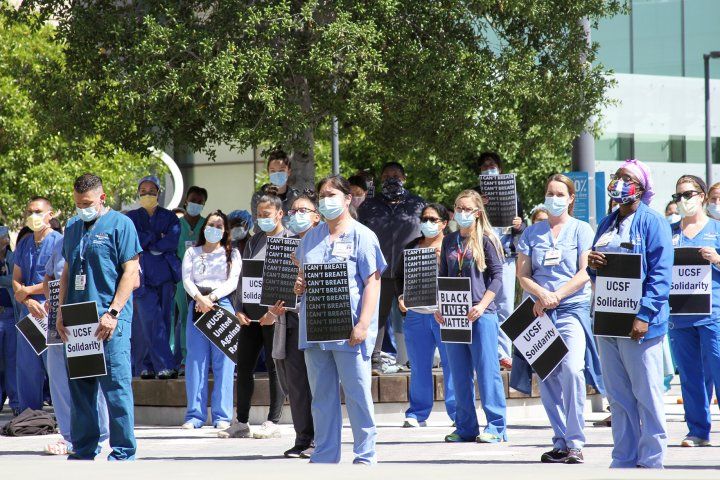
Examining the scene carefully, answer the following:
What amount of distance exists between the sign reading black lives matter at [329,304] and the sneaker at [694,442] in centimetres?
310

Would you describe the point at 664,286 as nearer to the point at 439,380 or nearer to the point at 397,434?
the point at 397,434

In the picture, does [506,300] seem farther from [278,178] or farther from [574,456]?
[574,456]

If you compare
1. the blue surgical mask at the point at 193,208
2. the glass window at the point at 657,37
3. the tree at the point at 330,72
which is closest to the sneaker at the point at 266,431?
the tree at the point at 330,72

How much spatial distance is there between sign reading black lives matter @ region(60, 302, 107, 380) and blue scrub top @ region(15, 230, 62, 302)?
2.74 metres

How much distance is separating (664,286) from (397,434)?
397 cm

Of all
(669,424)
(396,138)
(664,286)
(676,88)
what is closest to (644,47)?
(676,88)

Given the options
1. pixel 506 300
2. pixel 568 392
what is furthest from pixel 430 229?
pixel 568 392

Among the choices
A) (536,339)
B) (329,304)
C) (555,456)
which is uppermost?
(329,304)

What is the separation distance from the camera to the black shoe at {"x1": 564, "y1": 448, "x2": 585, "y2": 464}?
9.18m

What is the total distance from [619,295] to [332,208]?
6.41ft

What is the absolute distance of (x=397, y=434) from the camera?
1171cm

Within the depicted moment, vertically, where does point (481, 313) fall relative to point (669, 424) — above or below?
above

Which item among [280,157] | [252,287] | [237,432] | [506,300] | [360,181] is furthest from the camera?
[360,181]

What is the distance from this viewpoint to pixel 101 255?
9.23 metres
